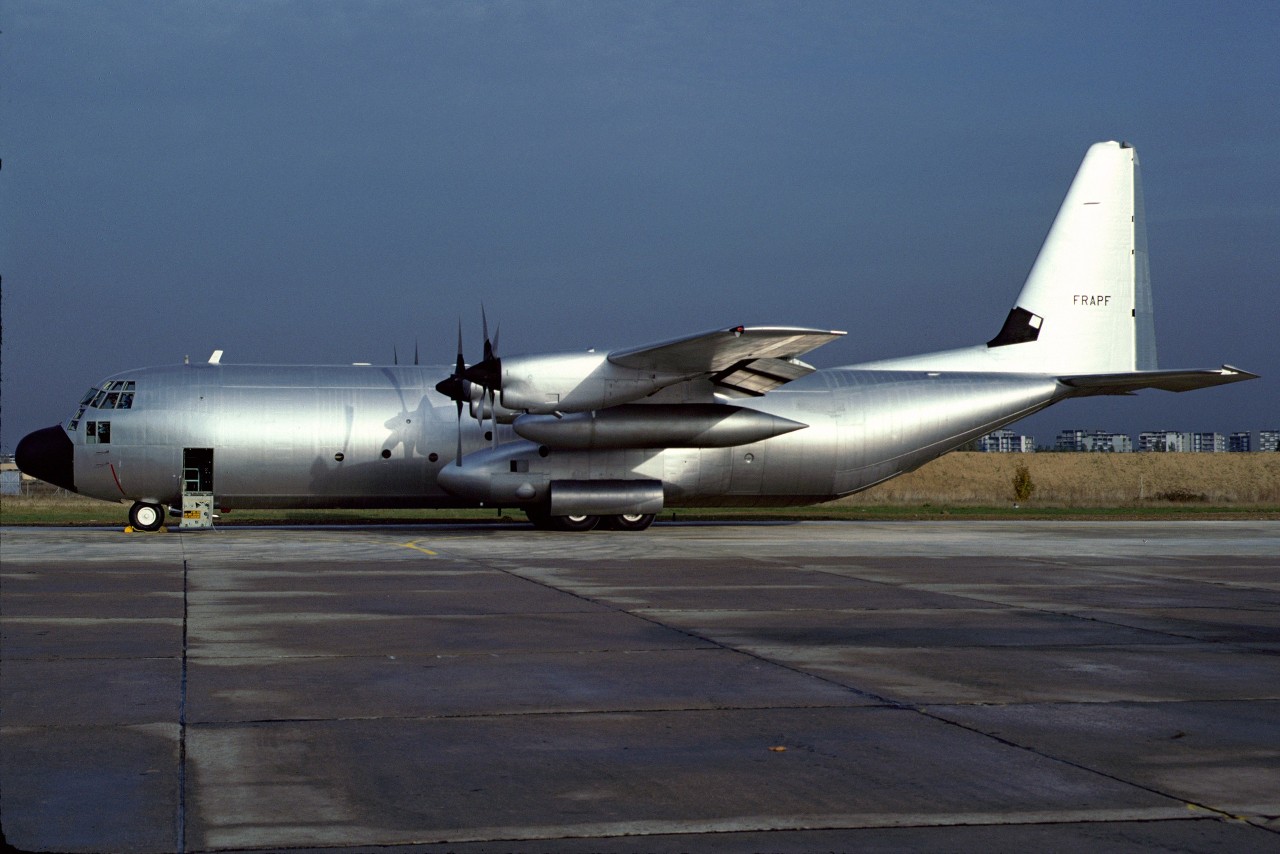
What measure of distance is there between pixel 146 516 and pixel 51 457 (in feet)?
7.61

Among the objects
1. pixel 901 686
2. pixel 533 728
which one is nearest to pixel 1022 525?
pixel 901 686

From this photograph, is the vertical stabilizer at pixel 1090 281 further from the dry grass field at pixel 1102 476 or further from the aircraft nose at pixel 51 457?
the dry grass field at pixel 1102 476

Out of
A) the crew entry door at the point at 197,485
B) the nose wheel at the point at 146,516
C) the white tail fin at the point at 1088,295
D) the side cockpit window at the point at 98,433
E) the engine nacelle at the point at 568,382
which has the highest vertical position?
the white tail fin at the point at 1088,295

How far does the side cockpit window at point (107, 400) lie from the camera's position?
26109 mm

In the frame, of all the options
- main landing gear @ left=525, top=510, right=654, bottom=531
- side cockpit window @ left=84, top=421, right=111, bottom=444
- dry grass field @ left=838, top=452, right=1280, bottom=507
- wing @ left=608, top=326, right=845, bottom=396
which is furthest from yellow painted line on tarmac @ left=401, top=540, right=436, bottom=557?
dry grass field @ left=838, top=452, right=1280, bottom=507

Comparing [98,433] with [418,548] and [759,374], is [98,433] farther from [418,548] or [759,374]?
[759,374]

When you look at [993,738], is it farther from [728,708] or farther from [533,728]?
[533,728]

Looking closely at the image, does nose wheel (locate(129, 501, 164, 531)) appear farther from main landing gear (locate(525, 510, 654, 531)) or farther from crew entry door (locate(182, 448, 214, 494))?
main landing gear (locate(525, 510, 654, 531))

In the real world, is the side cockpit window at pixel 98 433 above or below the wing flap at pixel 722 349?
below

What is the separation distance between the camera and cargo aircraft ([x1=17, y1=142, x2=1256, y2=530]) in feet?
81.2

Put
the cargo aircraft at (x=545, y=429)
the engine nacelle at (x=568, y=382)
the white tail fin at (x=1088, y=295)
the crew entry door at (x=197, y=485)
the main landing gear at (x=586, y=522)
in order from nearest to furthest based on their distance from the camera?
the engine nacelle at (x=568, y=382)
the cargo aircraft at (x=545, y=429)
the crew entry door at (x=197, y=485)
the main landing gear at (x=586, y=522)
the white tail fin at (x=1088, y=295)

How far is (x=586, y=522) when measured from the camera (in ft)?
89.5

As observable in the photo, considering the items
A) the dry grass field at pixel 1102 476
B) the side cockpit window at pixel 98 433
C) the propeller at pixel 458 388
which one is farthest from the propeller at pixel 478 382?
the dry grass field at pixel 1102 476

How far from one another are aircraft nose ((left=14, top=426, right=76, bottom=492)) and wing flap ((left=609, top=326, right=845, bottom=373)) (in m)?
12.1
